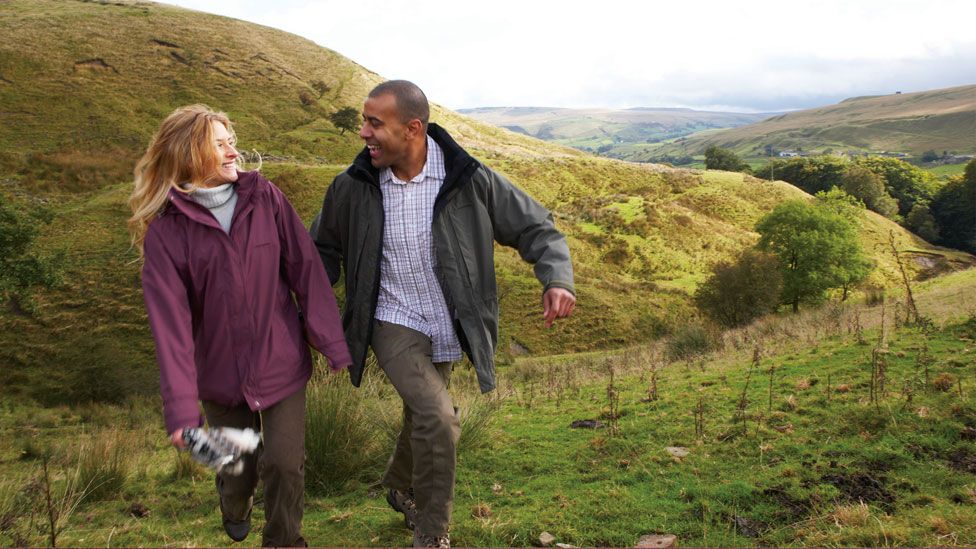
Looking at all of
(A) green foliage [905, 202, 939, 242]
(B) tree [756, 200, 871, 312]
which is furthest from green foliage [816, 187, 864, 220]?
(A) green foliage [905, 202, 939, 242]

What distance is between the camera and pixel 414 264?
369cm

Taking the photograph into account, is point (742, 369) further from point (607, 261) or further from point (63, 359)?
point (607, 261)

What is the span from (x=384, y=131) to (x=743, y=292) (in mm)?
27331

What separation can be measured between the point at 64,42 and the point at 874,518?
2879 inches

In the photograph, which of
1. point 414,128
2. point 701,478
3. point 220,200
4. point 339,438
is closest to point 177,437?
point 220,200

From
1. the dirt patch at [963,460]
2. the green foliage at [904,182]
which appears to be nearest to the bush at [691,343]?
the dirt patch at [963,460]

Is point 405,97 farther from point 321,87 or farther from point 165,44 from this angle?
point 165,44

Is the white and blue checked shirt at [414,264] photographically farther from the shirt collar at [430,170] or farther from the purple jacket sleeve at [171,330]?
the purple jacket sleeve at [171,330]

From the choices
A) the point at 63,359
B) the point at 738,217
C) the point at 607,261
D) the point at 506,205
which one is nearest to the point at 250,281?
the point at 506,205

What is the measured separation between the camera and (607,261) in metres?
41.9

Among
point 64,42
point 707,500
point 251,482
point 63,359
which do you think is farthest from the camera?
point 64,42

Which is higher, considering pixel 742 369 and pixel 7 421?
pixel 742 369

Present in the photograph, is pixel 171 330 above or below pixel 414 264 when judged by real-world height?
below

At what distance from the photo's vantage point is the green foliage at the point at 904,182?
84.9 meters
